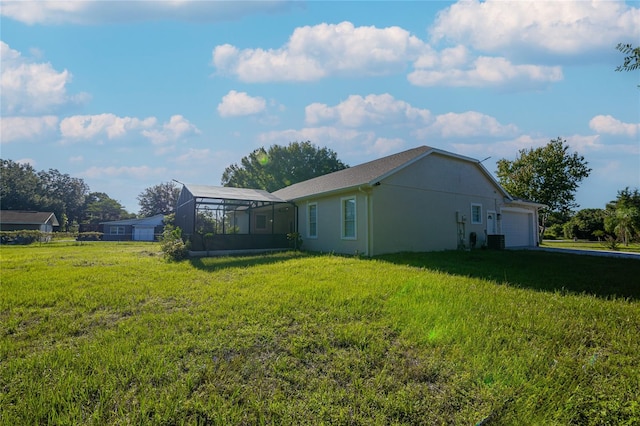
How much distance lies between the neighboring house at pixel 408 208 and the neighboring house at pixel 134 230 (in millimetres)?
30696

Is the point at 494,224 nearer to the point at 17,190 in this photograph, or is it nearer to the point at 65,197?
the point at 17,190

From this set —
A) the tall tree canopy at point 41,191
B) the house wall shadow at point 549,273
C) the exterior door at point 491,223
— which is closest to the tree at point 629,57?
the house wall shadow at point 549,273

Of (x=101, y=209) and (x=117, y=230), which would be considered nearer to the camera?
(x=117, y=230)

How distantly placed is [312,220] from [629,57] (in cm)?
1085

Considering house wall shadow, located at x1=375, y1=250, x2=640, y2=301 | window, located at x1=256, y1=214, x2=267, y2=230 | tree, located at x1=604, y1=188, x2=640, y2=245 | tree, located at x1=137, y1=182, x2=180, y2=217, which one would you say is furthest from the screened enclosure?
tree, located at x1=137, y1=182, x2=180, y2=217

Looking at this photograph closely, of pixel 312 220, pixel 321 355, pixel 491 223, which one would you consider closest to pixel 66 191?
pixel 312 220

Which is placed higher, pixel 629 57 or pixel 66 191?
pixel 66 191

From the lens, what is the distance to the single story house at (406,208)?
11.1 m

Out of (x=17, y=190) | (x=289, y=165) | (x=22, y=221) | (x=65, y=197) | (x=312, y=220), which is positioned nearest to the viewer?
(x=312, y=220)

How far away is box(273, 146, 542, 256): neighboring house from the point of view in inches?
437

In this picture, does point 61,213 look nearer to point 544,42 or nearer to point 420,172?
point 420,172

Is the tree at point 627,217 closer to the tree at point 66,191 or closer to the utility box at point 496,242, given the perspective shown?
the utility box at point 496,242

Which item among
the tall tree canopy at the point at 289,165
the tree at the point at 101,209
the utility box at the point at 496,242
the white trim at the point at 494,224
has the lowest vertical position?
the utility box at the point at 496,242

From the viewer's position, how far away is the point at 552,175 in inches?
1016
